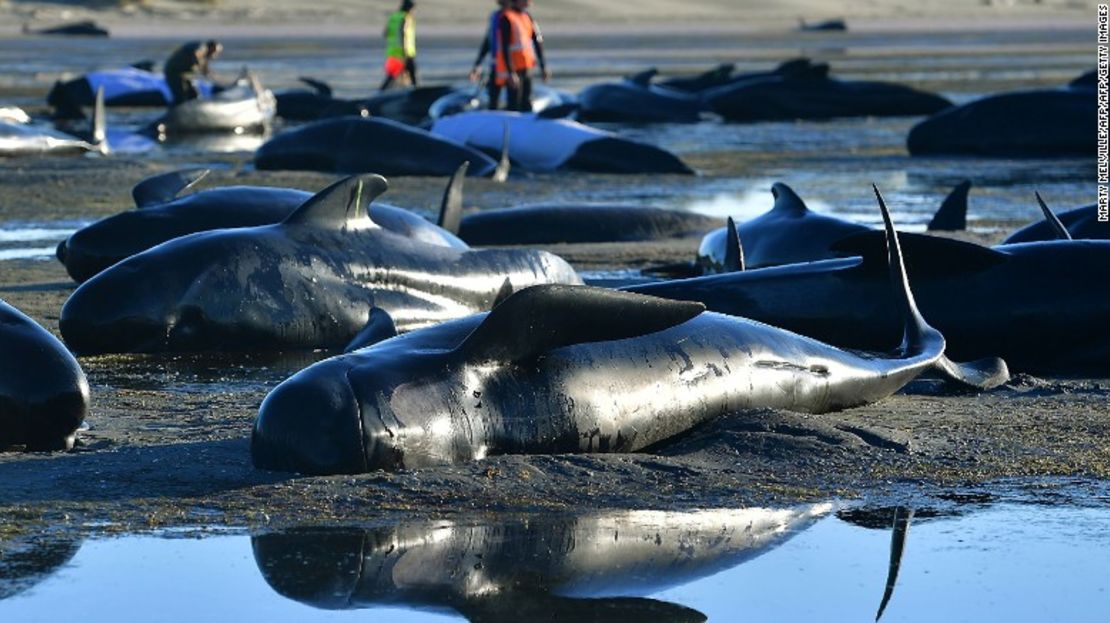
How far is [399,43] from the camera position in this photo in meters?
31.3

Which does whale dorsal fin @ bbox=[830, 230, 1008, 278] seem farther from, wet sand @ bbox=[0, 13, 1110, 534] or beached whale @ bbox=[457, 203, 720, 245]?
beached whale @ bbox=[457, 203, 720, 245]

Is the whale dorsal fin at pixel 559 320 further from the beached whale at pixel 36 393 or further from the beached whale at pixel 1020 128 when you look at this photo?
the beached whale at pixel 1020 128

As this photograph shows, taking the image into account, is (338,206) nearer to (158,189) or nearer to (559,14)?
(158,189)

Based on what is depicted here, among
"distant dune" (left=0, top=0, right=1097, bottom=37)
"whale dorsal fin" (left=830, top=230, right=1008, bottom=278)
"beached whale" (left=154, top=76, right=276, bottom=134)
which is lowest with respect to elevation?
"distant dune" (left=0, top=0, right=1097, bottom=37)

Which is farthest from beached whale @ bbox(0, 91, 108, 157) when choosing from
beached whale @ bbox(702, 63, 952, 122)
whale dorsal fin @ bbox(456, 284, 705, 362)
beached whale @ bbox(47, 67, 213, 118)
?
whale dorsal fin @ bbox(456, 284, 705, 362)

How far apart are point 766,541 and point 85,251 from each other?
559 centimetres

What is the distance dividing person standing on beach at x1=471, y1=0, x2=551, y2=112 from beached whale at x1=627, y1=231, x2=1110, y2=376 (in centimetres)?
1635

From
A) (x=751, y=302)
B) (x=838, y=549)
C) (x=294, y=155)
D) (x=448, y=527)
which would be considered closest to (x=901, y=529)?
(x=838, y=549)

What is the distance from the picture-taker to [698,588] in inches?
181

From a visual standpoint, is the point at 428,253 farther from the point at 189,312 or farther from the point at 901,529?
the point at 901,529

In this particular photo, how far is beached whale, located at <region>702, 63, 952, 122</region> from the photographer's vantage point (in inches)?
1038

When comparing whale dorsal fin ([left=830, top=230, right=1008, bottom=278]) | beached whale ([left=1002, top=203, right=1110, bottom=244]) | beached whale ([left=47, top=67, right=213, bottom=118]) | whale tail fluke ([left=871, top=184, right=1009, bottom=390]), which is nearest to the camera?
whale tail fluke ([left=871, top=184, right=1009, bottom=390])

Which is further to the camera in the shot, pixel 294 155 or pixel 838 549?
pixel 294 155

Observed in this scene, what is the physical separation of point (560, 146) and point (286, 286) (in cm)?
1006
